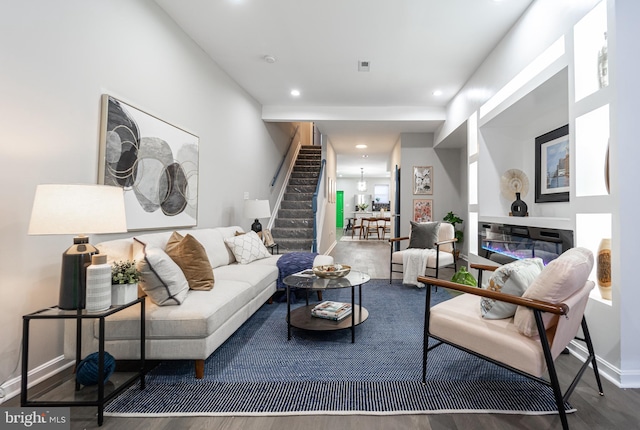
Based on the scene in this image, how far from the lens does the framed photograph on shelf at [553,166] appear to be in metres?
2.94

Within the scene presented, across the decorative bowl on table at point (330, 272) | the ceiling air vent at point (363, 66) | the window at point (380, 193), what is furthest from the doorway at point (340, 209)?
the decorative bowl on table at point (330, 272)

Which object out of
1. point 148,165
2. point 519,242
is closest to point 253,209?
point 148,165

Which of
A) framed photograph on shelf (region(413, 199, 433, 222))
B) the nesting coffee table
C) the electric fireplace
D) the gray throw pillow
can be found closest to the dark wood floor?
the nesting coffee table

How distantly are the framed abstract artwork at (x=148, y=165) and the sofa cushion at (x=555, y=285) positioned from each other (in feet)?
9.35

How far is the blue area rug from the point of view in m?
1.65

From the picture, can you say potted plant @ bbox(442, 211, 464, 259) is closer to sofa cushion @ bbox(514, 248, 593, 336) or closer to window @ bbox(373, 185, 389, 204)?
sofa cushion @ bbox(514, 248, 593, 336)

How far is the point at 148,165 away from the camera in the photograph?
2.76m

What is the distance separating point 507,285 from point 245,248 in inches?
108

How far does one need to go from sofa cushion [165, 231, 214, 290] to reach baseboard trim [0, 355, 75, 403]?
90 cm

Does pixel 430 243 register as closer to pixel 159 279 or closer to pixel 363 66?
pixel 363 66

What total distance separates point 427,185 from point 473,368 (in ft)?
17.2

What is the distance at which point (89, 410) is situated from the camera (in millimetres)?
1616

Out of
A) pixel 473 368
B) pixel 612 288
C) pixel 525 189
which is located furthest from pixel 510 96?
pixel 473 368

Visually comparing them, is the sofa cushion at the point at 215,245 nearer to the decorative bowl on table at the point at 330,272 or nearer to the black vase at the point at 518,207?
the decorative bowl on table at the point at 330,272
